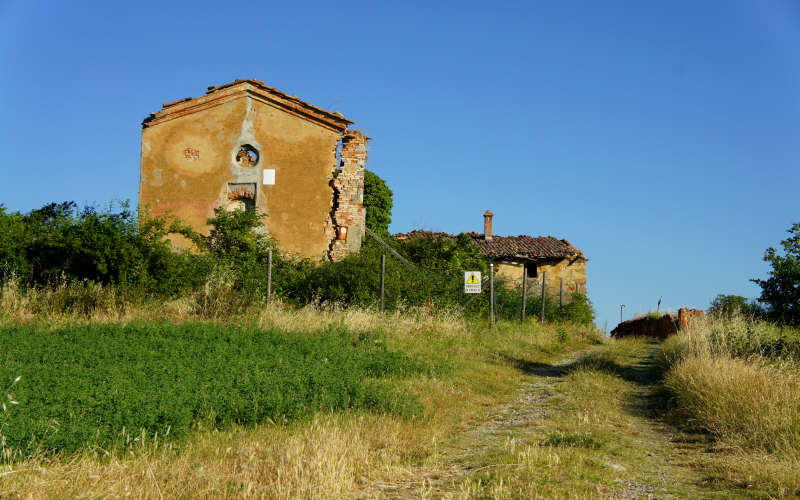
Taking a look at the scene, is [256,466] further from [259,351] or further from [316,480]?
[259,351]

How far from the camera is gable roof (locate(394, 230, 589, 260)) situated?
3719 cm

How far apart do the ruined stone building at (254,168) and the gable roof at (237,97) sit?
35 mm

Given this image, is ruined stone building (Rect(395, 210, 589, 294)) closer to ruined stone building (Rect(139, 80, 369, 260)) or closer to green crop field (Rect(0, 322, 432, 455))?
ruined stone building (Rect(139, 80, 369, 260))

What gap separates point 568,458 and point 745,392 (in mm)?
3482

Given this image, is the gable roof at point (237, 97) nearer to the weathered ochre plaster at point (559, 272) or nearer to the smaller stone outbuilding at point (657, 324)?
the smaller stone outbuilding at point (657, 324)

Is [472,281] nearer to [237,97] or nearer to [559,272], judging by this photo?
[237,97]

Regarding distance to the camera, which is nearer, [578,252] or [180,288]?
[180,288]

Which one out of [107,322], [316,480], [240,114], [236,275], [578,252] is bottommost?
[316,480]

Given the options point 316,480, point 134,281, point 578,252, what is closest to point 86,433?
point 316,480

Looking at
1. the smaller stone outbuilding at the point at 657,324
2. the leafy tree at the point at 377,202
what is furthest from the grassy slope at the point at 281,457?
the smaller stone outbuilding at the point at 657,324

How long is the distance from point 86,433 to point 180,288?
11.9 metres

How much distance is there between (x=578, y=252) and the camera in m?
38.1

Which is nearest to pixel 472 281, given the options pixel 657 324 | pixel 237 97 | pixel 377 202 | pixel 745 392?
pixel 377 202

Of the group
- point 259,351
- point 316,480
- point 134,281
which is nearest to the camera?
point 316,480
